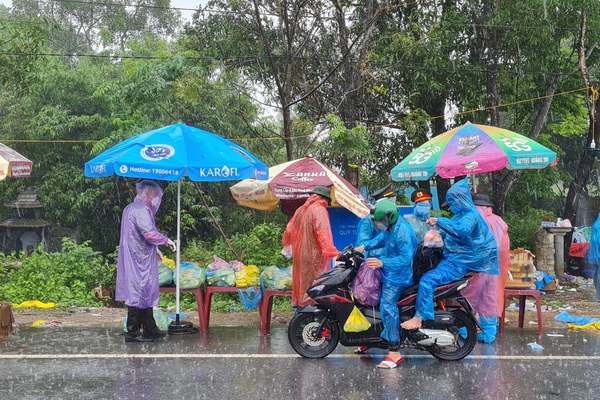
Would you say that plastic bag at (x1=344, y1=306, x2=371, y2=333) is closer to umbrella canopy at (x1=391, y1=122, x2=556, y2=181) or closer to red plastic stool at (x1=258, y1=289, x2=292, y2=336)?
red plastic stool at (x1=258, y1=289, x2=292, y2=336)

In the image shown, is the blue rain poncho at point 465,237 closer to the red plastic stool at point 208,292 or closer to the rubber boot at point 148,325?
the red plastic stool at point 208,292

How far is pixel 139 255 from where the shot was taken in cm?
788

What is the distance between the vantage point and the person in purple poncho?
7.82 metres

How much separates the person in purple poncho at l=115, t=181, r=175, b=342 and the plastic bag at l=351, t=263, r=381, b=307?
2.26 meters

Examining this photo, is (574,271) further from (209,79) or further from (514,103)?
(209,79)

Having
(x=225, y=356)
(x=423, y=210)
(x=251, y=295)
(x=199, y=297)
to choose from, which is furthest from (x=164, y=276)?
(x=423, y=210)

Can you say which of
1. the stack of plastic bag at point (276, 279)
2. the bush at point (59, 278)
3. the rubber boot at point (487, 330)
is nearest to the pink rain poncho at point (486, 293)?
the rubber boot at point (487, 330)

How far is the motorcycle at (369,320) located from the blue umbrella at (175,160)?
74.7 inches

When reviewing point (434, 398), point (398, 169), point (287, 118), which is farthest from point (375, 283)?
point (287, 118)

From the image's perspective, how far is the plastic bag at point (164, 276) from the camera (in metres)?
8.44

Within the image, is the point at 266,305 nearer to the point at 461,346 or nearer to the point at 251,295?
the point at 251,295

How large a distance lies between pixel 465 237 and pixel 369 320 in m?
1.23

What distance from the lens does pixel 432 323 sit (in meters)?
6.80

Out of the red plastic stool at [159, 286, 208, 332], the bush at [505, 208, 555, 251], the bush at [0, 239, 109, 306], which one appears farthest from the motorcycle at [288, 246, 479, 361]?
the bush at [505, 208, 555, 251]
